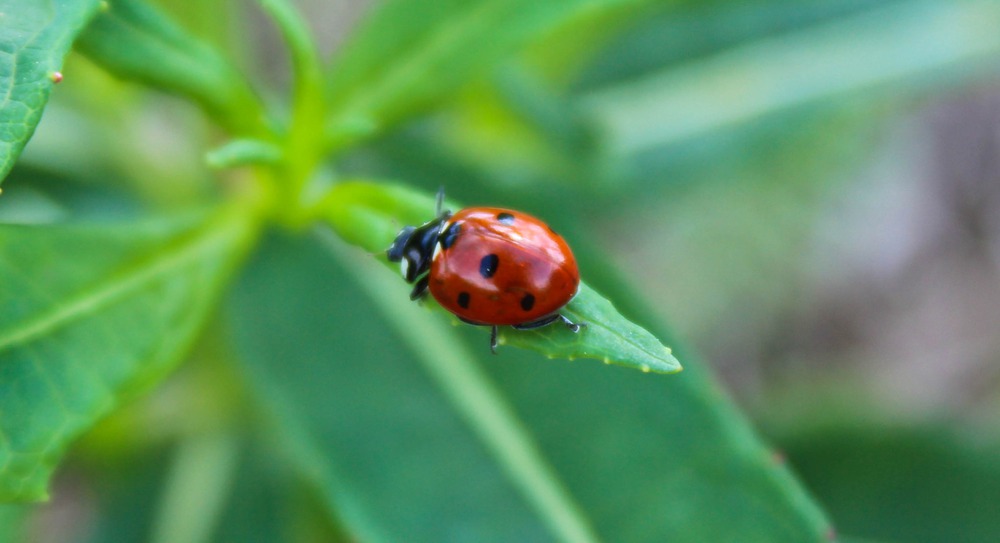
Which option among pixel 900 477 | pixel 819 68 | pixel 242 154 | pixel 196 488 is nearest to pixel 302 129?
pixel 242 154

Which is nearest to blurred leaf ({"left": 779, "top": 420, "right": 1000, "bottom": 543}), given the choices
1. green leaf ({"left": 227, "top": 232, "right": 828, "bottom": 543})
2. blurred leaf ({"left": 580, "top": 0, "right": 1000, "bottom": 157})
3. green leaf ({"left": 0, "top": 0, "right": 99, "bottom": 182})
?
blurred leaf ({"left": 580, "top": 0, "right": 1000, "bottom": 157})

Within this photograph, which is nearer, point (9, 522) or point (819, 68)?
point (9, 522)

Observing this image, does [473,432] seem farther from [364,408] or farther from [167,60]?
[167,60]

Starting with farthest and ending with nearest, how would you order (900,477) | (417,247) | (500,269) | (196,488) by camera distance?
(900,477)
(196,488)
(417,247)
(500,269)

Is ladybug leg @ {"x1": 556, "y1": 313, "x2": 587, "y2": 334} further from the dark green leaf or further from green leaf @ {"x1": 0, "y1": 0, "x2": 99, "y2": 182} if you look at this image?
green leaf @ {"x1": 0, "y1": 0, "x2": 99, "y2": 182}

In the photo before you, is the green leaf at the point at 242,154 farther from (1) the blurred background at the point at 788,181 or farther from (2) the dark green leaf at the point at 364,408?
(1) the blurred background at the point at 788,181

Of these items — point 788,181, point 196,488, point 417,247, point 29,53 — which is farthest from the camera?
point 788,181

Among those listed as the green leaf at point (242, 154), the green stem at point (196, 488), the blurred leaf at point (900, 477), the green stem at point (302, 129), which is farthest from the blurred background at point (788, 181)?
the green leaf at point (242, 154)
